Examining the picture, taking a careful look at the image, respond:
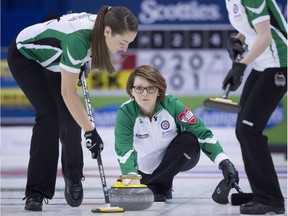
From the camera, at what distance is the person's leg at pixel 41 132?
165 inches

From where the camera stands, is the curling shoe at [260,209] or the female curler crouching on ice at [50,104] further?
the female curler crouching on ice at [50,104]

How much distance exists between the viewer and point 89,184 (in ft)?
19.0

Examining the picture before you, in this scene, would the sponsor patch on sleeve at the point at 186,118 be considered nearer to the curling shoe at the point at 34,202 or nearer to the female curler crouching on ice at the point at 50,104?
the female curler crouching on ice at the point at 50,104

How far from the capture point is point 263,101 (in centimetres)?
387

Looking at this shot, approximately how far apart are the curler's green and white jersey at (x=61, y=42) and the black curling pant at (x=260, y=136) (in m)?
0.80

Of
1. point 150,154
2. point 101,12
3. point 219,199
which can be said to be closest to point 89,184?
point 150,154

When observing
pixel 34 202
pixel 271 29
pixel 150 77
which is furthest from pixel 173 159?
pixel 271 29

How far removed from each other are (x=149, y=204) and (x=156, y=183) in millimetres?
506

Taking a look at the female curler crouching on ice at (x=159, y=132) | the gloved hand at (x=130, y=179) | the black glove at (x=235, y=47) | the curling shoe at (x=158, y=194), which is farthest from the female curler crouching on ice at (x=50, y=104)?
the black glove at (x=235, y=47)

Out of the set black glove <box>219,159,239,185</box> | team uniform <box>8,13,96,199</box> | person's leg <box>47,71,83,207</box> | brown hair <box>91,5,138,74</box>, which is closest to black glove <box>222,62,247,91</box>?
brown hair <box>91,5,138,74</box>

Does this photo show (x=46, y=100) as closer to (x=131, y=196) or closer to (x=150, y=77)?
(x=150, y=77)

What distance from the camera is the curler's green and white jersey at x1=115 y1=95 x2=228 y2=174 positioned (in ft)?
14.5

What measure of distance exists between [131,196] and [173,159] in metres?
0.60

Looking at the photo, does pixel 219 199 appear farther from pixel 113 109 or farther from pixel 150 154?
pixel 113 109
